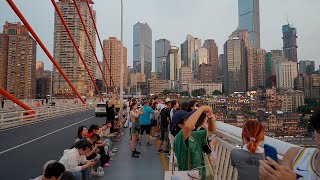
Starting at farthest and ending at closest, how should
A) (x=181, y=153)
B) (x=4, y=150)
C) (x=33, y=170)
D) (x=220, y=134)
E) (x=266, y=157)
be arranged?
(x=4, y=150)
(x=33, y=170)
(x=220, y=134)
(x=181, y=153)
(x=266, y=157)

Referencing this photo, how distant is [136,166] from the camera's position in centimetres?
687

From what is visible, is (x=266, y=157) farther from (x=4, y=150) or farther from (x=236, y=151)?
(x=4, y=150)

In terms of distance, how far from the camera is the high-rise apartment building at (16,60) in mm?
49431

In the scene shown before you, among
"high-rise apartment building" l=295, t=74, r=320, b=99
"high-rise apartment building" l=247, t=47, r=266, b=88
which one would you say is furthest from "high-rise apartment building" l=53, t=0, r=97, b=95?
"high-rise apartment building" l=247, t=47, r=266, b=88

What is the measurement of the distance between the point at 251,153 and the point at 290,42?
201396 mm

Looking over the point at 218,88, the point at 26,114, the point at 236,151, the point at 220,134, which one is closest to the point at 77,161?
the point at 220,134

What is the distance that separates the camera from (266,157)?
1.44 m

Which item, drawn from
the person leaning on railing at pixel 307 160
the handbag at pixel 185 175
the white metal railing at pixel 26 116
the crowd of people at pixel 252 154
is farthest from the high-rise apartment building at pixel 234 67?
the person leaning on railing at pixel 307 160

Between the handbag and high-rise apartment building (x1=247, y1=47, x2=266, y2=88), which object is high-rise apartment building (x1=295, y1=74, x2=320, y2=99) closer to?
the handbag

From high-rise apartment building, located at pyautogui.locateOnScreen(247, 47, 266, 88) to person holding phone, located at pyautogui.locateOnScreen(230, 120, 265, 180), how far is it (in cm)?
14308

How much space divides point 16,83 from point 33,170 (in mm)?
57044

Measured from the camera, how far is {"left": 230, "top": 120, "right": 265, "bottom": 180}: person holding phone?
2.41 meters

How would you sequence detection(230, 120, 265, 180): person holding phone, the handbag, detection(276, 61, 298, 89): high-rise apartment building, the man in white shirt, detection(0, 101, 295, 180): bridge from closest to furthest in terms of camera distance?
detection(230, 120, 265, 180): person holding phone < the handbag < detection(0, 101, 295, 180): bridge < the man in white shirt < detection(276, 61, 298, 89): high-rise apartment building

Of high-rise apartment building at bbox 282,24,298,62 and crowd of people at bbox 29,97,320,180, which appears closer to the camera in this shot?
crowd of people at bbox 29,97,320,180
